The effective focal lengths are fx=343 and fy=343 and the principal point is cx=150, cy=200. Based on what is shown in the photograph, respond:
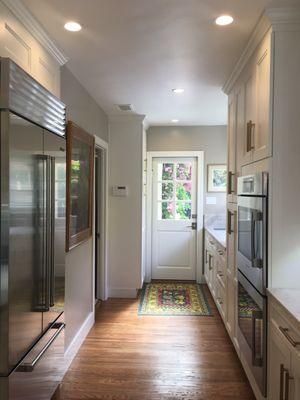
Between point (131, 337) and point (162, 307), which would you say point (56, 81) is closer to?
point (131, 337)

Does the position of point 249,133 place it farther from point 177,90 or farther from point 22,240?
point 22,240

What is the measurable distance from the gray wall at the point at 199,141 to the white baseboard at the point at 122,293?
170cm

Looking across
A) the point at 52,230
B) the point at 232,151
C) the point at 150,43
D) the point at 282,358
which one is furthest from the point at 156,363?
the point at 150,43

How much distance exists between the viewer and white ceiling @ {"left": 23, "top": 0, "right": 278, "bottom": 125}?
192cm

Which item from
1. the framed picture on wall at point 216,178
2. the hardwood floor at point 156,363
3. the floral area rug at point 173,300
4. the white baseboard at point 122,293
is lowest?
the hardwood floor at point 156,363

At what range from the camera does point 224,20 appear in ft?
6.69

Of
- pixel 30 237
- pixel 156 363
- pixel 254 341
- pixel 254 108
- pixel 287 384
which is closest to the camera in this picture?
pixel 287 384

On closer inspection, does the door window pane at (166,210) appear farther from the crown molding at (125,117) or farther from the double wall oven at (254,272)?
the double wall oven at (254,272)

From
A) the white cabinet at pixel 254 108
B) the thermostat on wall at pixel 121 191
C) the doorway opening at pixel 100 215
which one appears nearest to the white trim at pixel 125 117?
the doorway opening at pixel 100 215

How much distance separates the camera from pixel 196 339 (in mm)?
3371

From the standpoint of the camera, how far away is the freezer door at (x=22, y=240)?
1540 millimetres

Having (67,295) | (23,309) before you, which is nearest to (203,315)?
(67,295)

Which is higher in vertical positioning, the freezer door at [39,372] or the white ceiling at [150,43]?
the white ceiling at [150,43]

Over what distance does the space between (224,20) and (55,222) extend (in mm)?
1607
